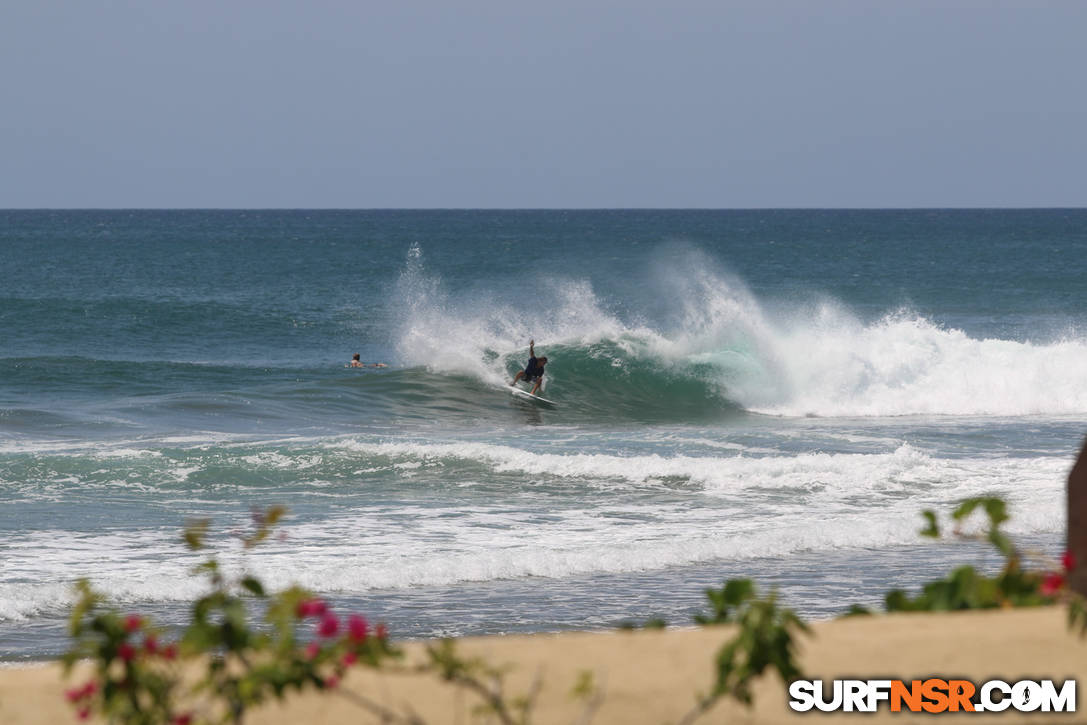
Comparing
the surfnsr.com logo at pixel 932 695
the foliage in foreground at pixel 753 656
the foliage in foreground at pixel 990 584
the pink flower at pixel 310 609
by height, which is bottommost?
the surfnsr.com logo at pixel 932 695

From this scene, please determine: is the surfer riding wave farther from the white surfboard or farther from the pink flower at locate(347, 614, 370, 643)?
the pink flower at locate(347, 614, 370, 643)

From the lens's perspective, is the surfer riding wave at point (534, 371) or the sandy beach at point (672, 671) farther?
the surfer riding wave at point (534, 371)

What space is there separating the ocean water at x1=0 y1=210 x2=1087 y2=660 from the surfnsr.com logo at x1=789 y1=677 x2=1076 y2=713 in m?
2.83

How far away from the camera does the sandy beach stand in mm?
3082

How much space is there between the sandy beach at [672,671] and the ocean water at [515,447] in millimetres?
2102

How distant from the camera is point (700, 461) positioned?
15484 mm

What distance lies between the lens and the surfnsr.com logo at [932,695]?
9.75ft

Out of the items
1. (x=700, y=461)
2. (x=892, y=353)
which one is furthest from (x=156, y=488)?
(x=892, y=353)

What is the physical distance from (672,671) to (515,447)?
14315 millimetres

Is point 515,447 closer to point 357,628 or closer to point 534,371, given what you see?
point 534,371

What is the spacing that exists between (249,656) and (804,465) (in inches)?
491

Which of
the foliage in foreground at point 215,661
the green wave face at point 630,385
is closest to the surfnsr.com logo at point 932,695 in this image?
the foliage in foreground at point 215,661

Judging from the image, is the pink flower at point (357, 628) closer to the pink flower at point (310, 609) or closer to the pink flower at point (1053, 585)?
the pink flower at point (310, 609)

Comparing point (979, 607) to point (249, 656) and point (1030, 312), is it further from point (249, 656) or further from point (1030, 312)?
point (1030, 312)
